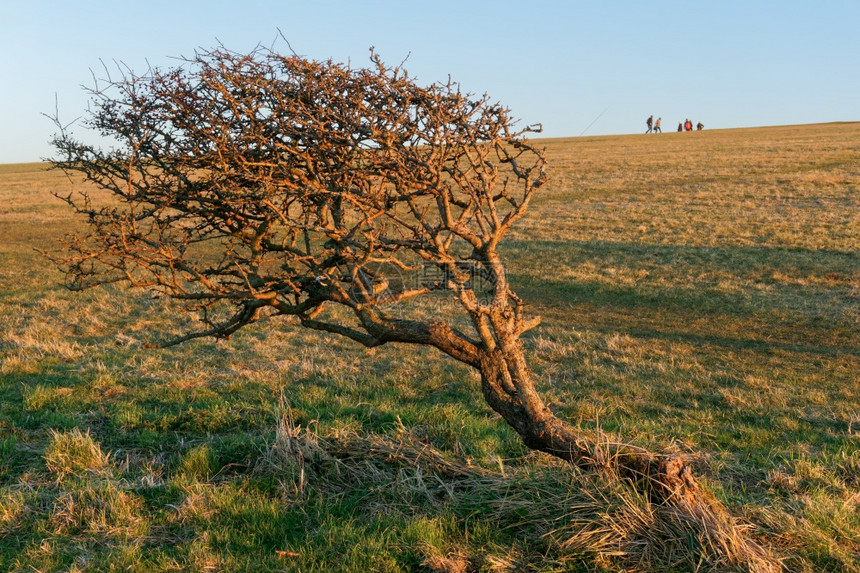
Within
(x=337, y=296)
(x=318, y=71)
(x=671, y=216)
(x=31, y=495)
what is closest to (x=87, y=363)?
(x=31, y=495)

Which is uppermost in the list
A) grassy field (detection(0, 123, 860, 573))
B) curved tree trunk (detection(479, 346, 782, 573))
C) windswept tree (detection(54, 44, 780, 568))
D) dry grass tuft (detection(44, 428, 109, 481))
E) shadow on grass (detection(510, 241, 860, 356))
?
windswept tree (detection(54, 44, 780, 568))

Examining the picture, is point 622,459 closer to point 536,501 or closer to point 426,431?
point 536,501

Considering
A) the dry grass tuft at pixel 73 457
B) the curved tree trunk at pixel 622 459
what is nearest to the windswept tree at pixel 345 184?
the curved tree trunk at pixel 622 459

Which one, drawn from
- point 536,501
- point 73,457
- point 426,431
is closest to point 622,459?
point 536,501

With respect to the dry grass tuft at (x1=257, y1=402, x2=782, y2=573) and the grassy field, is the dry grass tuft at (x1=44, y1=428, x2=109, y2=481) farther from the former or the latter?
the dry grass tuft at (x1=257, y1=402, x2=782, y2=573)

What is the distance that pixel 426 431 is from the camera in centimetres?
597

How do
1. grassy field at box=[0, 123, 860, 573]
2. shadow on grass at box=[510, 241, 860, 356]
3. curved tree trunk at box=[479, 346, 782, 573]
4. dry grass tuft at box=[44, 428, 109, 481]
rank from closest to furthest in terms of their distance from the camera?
curved tree trunk at box=[479, 346, 782, 573] < grassy field at box=[0, 123, 860, 573] < dry grass tuft at box=[44, 428, 109, 481] < shadow on grass at box=[510, 241, 860, 356]

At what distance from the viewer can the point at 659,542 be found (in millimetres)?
3859

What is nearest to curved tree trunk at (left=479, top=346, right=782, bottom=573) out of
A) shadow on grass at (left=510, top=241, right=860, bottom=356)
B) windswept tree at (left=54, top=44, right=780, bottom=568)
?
windswept tree at (left=54, top=44, right=780, bottom=568)

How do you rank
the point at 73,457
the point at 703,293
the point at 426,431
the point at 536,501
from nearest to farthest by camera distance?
the point at 536,501
the point at 73,457
the point at 426,431
the point at 703,293

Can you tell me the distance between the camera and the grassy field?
13.1ft

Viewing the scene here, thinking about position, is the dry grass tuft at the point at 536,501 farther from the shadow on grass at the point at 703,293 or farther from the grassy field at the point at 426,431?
the shadow on grass at the point at 703,293

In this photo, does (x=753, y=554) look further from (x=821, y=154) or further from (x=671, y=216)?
(x=821, y=154)

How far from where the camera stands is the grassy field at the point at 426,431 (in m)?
3.99
